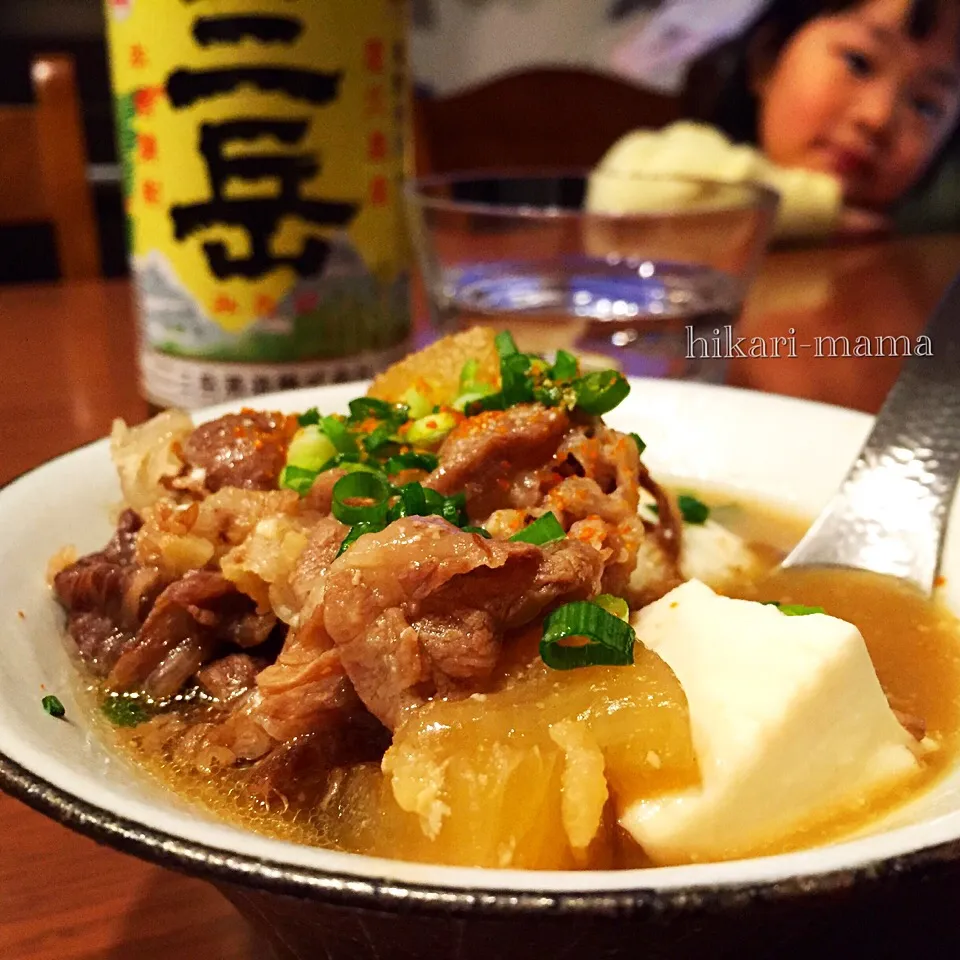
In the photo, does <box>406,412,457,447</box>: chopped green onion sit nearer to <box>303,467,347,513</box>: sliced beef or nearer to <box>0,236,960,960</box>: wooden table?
<box>303,467,347,513</box>: sliced beef

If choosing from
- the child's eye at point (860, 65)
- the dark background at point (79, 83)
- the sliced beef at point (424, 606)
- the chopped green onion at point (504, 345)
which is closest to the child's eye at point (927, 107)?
the child's eye at point (860, 65)

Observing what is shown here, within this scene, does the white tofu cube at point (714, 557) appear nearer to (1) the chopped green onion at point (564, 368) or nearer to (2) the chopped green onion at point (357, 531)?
(1) the chopped green onion at point (564, 368)

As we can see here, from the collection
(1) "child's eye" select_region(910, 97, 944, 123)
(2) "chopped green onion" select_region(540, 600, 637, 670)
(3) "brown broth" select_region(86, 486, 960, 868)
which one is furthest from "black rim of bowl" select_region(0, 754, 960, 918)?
(1) "child's eye" select_region(910, 97, 944, 123)

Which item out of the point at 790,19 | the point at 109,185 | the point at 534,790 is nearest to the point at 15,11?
the point at 109,185

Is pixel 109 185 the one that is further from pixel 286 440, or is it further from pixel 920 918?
pixel 920 918

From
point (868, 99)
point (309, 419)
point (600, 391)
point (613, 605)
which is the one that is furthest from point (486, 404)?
point (868, 99)

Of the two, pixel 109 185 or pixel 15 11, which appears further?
pixel 15 11
